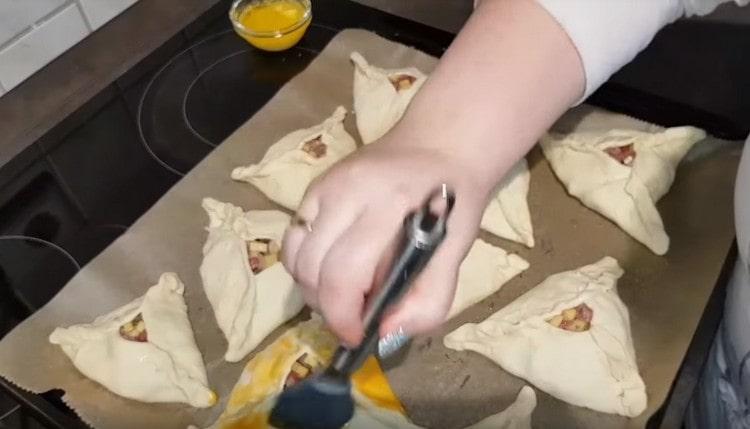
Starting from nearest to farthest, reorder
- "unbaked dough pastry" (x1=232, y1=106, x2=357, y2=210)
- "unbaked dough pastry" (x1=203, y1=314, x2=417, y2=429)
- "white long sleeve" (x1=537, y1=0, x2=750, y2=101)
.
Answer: "white long sleeve" (x1=537, y1=0, x2=750, y2=101) < "unbaked dough pastry" (x1=203, y1=314, x2=417, y2=429) < "unbaked dough pastry" (x1=232, y1=106, x2=357, y2=210)

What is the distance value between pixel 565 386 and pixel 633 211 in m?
0.21

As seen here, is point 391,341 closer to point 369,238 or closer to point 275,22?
point 369,238

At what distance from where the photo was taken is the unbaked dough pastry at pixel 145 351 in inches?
32.2

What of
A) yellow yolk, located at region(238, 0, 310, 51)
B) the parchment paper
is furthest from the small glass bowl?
the parchment paper

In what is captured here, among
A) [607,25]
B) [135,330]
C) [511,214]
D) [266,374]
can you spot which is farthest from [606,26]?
[135,330]

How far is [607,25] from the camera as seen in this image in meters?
0.59

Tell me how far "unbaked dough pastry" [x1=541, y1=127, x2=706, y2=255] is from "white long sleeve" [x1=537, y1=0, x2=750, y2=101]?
30 centimetres

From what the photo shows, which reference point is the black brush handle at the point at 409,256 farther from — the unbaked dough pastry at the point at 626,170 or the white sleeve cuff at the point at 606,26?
the unbaked dough pastry at the point at 626,170

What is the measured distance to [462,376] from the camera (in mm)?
817

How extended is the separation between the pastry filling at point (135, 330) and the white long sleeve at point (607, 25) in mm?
513

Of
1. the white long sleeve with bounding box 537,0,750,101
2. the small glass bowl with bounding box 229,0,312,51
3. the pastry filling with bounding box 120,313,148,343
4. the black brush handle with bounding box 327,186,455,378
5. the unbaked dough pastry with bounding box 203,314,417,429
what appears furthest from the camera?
the small glass bowl with bounding box 229,0,312,51

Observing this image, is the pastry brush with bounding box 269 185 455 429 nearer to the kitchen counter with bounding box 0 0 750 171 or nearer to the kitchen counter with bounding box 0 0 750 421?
the kitchen counter with bounding box 0 0 750 421

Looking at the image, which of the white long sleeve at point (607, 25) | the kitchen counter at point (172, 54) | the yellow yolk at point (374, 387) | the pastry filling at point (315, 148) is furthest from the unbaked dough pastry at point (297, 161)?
the white long sleeve at point (607, 25)

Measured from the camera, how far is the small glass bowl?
107 centimetres
